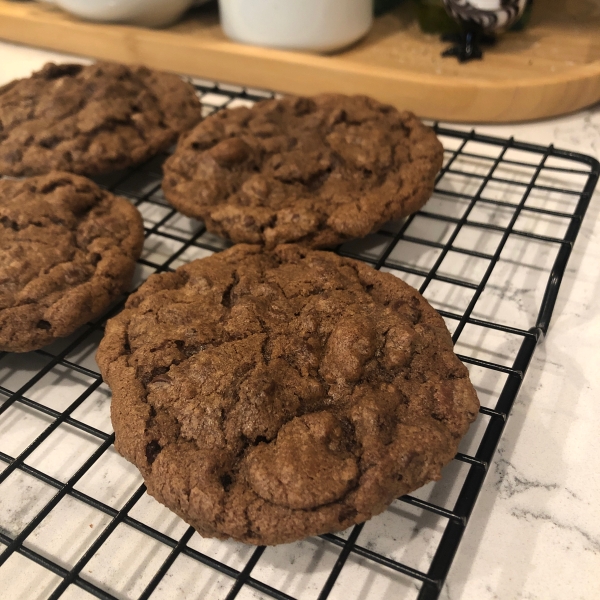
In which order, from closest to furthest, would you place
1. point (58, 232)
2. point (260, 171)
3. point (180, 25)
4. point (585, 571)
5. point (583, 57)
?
point (585, 571)
point (58, 232)
point (260, 171)
point (583, 57)
point (180, 25)

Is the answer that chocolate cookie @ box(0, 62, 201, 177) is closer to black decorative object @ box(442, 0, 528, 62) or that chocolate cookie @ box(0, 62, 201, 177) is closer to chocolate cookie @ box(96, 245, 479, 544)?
chocolate cookie @ box(96, 245, 479, 544)

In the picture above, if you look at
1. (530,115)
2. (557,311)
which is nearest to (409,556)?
(557,311)

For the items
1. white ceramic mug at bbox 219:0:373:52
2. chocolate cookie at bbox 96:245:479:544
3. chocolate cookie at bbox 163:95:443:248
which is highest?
white ceramic mug at bbox 219:0:373:52

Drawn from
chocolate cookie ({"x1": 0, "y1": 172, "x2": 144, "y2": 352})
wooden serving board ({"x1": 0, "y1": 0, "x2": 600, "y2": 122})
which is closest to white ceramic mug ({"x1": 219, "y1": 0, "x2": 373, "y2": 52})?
wooden serving board ({"x1": 0, "y1": 0, "x2": 600, "y2": 122})

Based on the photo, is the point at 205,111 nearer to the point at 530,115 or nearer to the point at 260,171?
the point at 260,171

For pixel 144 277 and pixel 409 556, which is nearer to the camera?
pixel 409 556

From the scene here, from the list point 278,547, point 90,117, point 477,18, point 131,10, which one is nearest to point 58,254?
point 90,117
